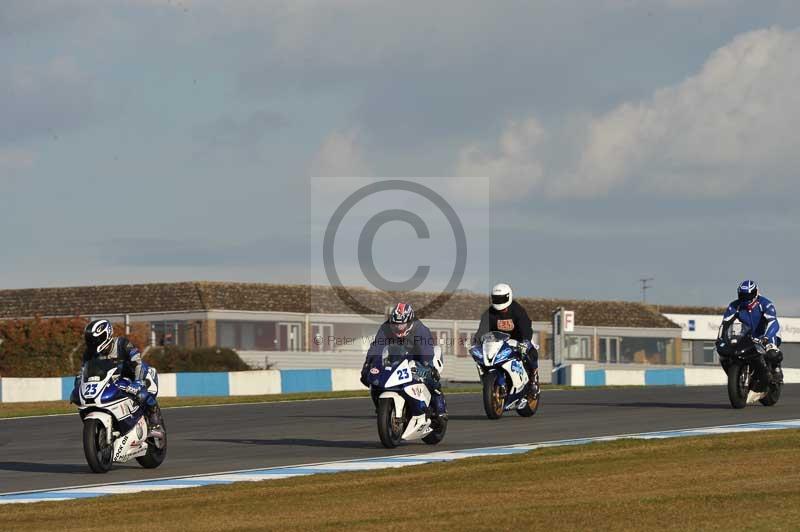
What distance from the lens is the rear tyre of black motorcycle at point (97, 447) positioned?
15234 mm

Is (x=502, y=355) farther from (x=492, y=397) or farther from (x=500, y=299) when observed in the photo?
(x=500, y=299)

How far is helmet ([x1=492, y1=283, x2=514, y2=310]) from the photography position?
21.5 meters

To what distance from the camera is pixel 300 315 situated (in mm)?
67625

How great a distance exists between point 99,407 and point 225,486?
2.20 m

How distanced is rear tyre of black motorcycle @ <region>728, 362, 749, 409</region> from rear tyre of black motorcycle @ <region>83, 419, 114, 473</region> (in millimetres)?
11087

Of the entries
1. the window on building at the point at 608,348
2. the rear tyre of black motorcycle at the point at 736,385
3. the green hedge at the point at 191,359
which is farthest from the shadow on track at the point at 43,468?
the window on building at the point at 608,348

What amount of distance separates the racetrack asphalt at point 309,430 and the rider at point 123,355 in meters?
0.87

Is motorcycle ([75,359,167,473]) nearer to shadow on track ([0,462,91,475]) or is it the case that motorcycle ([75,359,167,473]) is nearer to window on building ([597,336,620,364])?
shadow on track ([0,462,91,475])

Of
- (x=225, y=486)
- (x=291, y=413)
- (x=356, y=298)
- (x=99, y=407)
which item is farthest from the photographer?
(x=356, y=298)

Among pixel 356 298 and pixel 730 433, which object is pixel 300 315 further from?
pixel 730 433

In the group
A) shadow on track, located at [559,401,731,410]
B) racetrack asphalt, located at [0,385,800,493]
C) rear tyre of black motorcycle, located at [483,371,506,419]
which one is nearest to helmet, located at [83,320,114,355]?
racetrack asphalt, located at [0,385,800,493]

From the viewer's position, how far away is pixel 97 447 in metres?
15.3

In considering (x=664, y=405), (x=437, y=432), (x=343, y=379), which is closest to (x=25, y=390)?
(x=343, y=379)

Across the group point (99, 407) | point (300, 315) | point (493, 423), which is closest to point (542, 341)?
point (300, 315)
